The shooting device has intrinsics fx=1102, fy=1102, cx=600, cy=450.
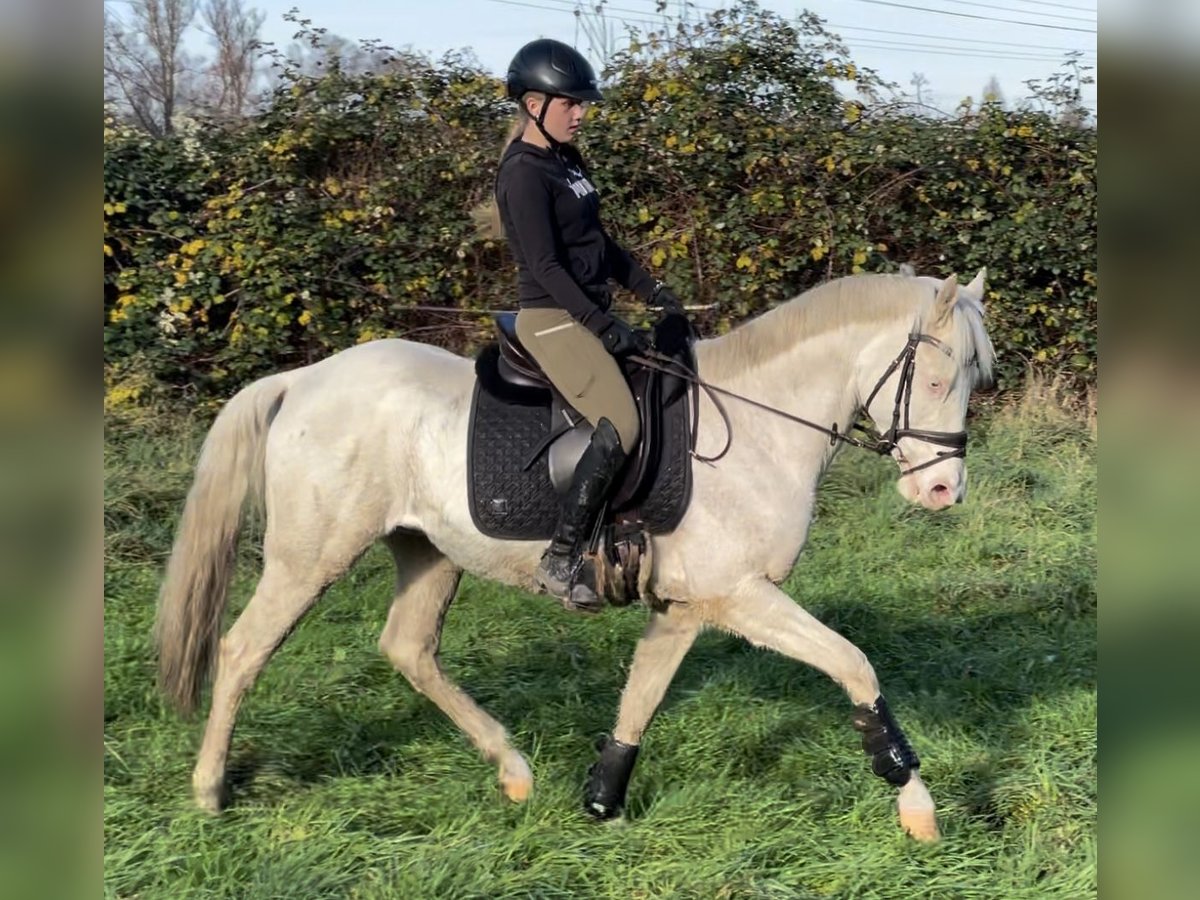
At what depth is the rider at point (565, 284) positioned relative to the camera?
3711 mm

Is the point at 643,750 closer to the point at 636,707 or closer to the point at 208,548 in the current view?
the point at 636,707

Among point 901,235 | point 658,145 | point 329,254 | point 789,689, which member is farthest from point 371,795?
point 901,235

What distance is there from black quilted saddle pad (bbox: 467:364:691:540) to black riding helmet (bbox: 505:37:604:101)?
1097mm

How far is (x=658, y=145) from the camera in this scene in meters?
9.86

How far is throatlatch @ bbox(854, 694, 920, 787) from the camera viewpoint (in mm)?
3727

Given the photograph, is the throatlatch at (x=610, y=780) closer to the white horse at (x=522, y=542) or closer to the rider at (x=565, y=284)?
the white horse at (x=522, y=542)

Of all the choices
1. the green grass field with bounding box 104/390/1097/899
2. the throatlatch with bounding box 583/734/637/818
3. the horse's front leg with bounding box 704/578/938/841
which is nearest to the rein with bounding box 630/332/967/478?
the horse's front leg with bounding box 704/578/938/841

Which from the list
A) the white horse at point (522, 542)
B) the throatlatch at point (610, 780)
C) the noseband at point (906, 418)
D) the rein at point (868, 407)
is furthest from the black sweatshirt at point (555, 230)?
the throatlatch at point (610, 780)

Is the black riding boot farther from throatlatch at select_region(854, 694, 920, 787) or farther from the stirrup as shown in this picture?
throatlatch at select_region(854, 694, 920, 787)

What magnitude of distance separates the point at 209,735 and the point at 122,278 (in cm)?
A: 588

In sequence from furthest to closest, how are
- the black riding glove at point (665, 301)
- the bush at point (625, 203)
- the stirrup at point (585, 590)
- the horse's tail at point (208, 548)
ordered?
the bush at point (625, 203)
the horse's tail at point (208, 548)
the black riding glove at point (665, 301)
the stirrup at point (585, 590)

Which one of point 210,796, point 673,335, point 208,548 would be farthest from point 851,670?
point 208,548
